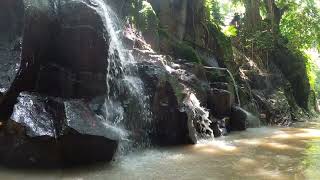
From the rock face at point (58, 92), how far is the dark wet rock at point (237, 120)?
6400mm

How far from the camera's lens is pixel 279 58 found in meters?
22.5

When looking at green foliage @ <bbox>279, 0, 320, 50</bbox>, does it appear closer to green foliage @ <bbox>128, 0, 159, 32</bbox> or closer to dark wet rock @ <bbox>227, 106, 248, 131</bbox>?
dark wet rock @ <bbox>227, 106, 248, 131</bbox>

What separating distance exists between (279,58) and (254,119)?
9.44 m

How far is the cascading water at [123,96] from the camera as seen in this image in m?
8.08

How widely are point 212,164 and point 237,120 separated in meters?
6.54

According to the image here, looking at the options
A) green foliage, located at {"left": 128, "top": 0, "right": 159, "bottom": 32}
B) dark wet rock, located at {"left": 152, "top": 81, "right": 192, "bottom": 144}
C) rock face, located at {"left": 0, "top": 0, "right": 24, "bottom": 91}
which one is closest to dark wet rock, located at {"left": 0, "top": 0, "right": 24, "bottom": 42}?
rock face, located at {"left": 0, "top": 0, "right": 24, "bottom": 91}

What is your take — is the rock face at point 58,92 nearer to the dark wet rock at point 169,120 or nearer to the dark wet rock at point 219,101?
the dark wet rock at point 169,120

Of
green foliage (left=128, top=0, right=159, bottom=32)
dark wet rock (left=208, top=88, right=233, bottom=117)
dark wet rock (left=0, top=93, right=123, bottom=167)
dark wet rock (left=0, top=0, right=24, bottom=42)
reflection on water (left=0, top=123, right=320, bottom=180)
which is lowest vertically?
Answer: reflection on water (left=0, top=123, right=320, bottom=180)

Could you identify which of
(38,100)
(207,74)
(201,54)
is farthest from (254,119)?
(38,100)

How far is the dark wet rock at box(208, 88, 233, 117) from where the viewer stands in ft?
40.7

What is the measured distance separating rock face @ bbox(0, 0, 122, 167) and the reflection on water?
34 cm

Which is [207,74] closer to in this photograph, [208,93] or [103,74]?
[208,93]

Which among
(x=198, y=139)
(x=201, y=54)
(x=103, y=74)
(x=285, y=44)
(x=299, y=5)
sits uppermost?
(x=299, y=5)

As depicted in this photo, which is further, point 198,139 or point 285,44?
point 285,44
